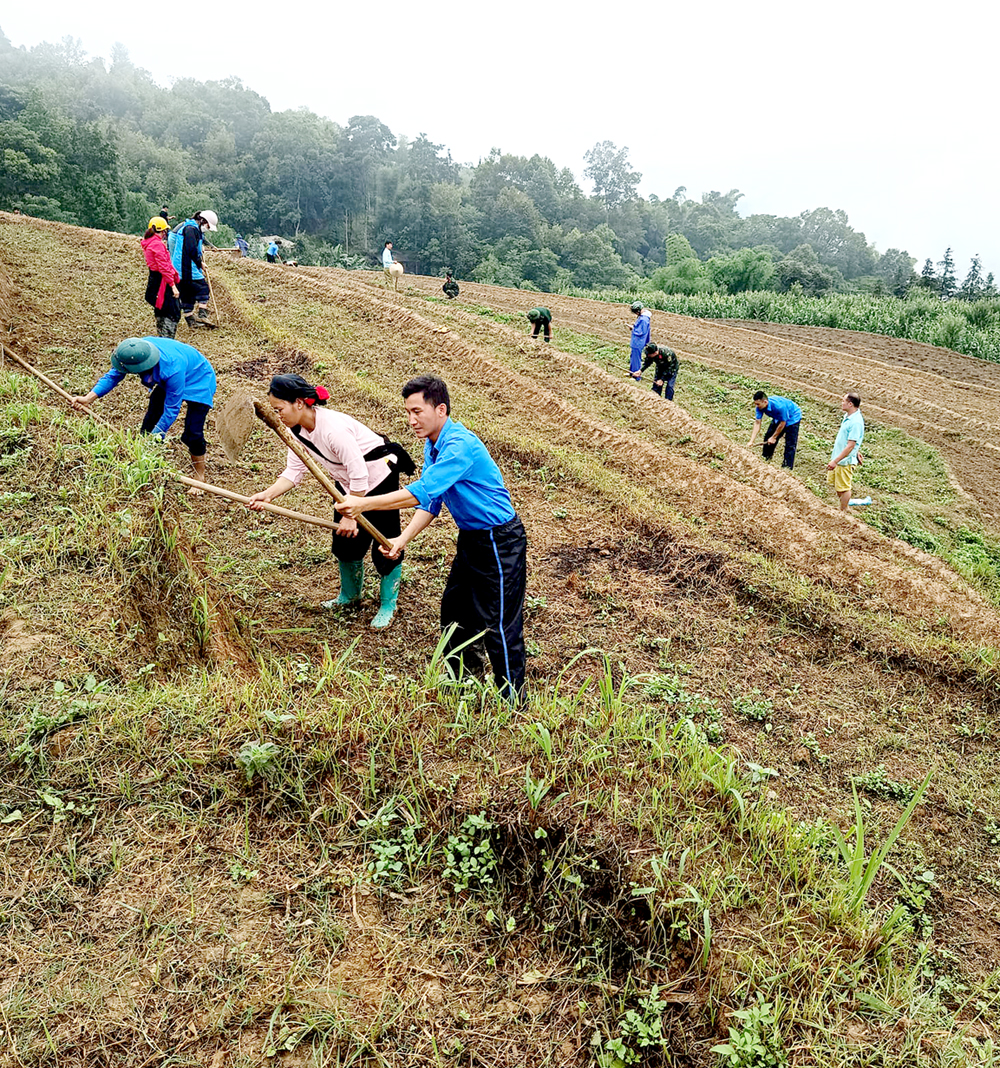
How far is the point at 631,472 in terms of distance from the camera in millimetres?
8703

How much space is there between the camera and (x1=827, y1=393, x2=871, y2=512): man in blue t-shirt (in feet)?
26.3

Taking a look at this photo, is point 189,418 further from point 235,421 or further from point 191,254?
point 191,254

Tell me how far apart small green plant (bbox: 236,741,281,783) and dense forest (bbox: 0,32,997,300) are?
32263 mm

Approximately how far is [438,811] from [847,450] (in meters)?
7.40

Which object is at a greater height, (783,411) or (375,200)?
(375,200)

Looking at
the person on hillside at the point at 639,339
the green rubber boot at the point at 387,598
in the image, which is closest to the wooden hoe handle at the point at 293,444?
the green rubber boot at the point at 387,598

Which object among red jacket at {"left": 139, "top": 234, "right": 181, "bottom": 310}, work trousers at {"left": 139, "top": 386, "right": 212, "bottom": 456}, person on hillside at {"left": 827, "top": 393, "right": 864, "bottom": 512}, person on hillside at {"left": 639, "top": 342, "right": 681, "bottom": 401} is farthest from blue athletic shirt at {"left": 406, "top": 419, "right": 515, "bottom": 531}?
person on hillside at {"left": 639, "top": 342, "right": 681, "bottom": 401}

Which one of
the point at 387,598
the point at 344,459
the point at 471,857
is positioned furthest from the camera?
the point at 387,598

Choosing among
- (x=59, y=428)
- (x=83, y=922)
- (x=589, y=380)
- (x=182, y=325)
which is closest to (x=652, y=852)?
(x=83, y=922)

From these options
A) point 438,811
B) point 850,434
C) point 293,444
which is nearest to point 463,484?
point 293,444

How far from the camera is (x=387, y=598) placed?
483cm

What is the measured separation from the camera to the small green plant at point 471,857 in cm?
254

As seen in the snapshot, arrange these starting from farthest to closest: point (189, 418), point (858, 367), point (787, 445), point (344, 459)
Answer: point (858, 367) → point (787, 445) → point (189, 418) → point (344, 459)

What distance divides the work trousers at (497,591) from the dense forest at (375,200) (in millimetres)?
31082
